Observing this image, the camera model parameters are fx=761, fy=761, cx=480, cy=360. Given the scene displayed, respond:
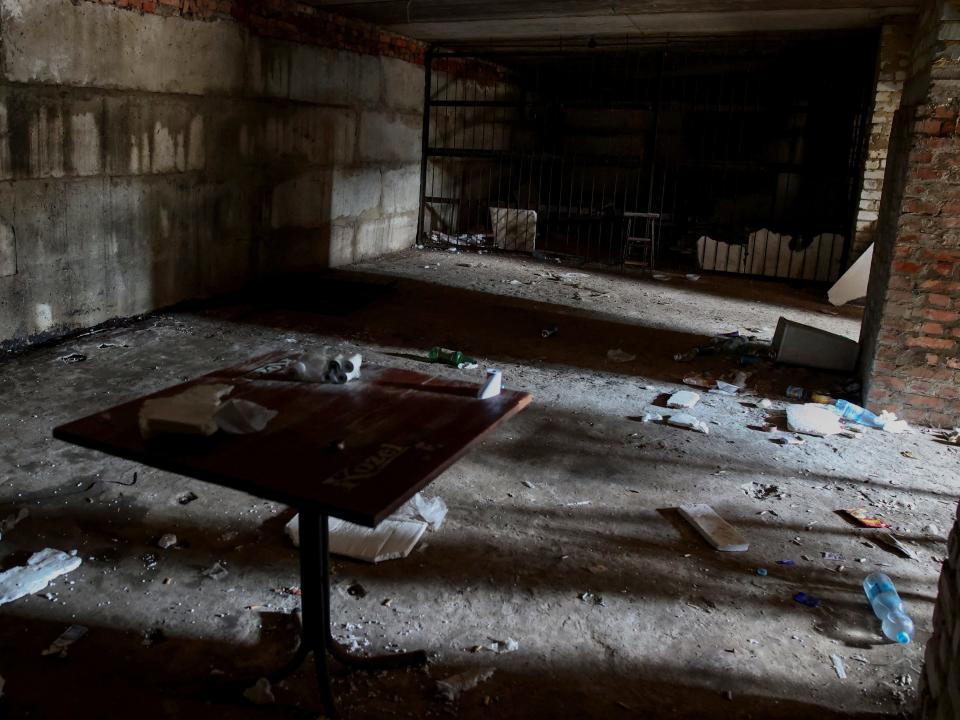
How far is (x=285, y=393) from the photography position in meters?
2.13

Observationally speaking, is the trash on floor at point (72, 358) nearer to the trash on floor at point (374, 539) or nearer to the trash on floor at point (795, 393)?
the trash on floor at point (374, 539)

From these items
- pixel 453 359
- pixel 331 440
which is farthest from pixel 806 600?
pixel 453 359

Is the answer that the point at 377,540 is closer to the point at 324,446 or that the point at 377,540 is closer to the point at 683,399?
the point at 324,446

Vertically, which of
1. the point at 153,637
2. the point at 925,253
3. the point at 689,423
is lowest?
the point at 153,637

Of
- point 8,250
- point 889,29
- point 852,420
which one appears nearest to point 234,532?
point 8,250

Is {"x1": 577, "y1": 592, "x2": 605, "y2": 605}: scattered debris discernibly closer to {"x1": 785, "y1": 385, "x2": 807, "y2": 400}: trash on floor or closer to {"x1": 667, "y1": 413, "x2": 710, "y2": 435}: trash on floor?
{"x1": 667, "y1": 413, "x2": 710, "y2": 435}: trash on floor

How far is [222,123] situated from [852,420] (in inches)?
193

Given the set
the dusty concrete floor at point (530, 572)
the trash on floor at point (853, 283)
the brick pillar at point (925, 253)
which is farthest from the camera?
the trash on floor at point (853, 283)

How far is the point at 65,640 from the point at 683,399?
3.35 metres

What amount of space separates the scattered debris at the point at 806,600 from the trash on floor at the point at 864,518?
70 cm

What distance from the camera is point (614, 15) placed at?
6.77 meters

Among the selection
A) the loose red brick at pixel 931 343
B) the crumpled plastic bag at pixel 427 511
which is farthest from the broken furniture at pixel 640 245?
the crumpled plastic bag at pixel 427 511

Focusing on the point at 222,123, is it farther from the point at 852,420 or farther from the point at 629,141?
the point at 629,141

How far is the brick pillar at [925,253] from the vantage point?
3.96 metres
